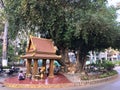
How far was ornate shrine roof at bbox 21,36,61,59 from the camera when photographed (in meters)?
20.7

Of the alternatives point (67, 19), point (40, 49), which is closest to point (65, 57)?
point (40, 49)

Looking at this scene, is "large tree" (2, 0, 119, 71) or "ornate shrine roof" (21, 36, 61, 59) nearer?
"large tree" (2, 0, 119, 71)

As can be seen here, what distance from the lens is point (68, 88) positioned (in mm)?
17234

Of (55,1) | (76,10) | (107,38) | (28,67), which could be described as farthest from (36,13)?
(107,38)

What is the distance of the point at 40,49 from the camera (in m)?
21.2

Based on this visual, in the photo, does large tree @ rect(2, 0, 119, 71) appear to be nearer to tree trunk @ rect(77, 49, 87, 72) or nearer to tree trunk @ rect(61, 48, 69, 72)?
tree trunk @ rect(61, 48, 69, 72)

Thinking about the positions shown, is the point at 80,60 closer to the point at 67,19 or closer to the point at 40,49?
the point at 67,19

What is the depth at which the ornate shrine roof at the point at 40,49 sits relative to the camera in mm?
20719

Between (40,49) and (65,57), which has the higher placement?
(40,49)

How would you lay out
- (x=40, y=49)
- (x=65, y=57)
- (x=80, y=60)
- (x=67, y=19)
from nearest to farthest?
1. (x=40, y=49)
2. (x=67, y=19)
3. (x=65, y=57)
4. (x=80, y=60)

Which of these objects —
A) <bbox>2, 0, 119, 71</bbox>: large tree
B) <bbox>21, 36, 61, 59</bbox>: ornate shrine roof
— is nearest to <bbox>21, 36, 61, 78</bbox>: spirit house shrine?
<bbox>21, 36, 61, 59</bbox>: ornate shrine roof

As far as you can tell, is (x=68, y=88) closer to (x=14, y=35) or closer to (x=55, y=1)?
(x=55, y=1)

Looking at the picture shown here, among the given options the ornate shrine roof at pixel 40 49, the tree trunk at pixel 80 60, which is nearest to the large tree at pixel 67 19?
the ornate shrine roof at pixel 40 49

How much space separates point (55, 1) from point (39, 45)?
3.85 m
